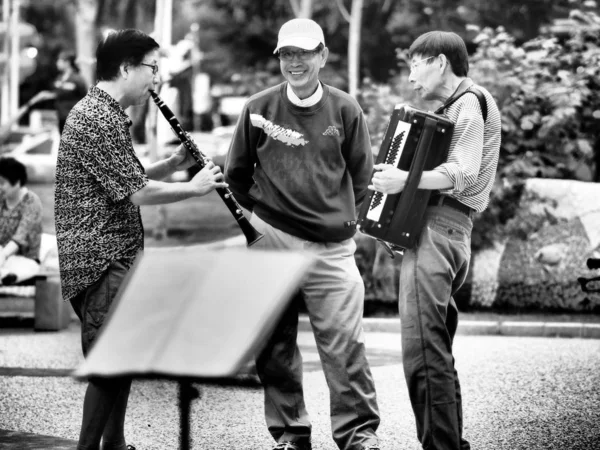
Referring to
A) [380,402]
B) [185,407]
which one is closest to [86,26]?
[380,402]

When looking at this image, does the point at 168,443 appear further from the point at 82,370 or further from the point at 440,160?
the point at 82,370

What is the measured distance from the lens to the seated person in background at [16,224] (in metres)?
11.3

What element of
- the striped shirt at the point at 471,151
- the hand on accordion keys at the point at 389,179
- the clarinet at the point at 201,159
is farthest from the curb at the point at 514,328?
the hand on accordion keys at the point at 389,179

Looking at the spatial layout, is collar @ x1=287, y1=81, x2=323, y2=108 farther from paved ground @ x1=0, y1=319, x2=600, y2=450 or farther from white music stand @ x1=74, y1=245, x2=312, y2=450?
white music stand @ x1=74, y1=245, x2=312, y2=450

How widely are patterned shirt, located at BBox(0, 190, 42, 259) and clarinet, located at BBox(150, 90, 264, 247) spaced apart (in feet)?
20.0

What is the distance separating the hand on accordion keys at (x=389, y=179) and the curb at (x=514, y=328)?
234 inches

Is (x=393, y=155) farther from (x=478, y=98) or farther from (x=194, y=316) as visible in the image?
(x=194, y=316)

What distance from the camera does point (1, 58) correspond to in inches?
1353

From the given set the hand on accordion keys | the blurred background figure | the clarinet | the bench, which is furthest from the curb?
the blurred background figure

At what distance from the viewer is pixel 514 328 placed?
11.0 metres

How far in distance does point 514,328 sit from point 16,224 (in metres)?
4.84

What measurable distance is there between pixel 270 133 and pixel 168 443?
1770 millimetres

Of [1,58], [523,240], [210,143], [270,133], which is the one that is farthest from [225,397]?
[1,58]

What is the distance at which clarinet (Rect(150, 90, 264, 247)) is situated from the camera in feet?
17.7
